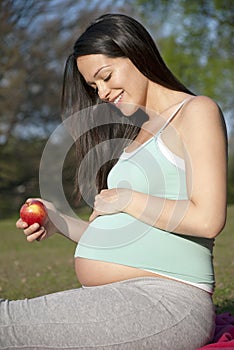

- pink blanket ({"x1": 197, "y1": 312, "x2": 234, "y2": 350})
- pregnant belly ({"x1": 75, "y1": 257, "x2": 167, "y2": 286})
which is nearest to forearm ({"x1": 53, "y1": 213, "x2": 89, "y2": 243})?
pregnant belly ({"x1": 75, "y1": 257, "x2": 167, "y2": 286})

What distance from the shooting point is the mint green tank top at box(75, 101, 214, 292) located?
319 cm

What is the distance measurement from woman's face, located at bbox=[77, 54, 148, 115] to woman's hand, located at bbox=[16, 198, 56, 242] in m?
0.65

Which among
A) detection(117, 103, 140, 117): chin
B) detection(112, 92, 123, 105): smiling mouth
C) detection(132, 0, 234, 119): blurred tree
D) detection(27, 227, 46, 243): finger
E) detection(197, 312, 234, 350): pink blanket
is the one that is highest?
detection(112, 92, 123, 105): smiling mouth

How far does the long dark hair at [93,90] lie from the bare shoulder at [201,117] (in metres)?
0.36

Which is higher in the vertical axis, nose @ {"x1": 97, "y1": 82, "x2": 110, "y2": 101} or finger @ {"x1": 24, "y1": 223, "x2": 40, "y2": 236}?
nose @ {"x1": 97, "y1": 82, "x2": 110, "y2": 101}

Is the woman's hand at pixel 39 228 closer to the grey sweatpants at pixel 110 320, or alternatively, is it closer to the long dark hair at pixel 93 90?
the long dark hair at pixel 93 90

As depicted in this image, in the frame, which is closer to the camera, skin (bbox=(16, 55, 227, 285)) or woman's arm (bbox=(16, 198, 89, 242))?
skin (bbox=(16, 55, 227, 285))

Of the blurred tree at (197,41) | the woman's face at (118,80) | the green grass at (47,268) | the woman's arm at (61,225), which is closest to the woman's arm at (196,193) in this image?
the woman's face at (118,80)

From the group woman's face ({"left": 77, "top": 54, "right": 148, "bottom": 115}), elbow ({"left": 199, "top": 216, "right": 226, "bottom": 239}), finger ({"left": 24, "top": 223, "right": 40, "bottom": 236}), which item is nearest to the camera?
elbow ({"left": 199, "top": 216, "right": 226, "bottom": 239})

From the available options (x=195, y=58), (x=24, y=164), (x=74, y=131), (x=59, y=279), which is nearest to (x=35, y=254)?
(x=59, y=279)

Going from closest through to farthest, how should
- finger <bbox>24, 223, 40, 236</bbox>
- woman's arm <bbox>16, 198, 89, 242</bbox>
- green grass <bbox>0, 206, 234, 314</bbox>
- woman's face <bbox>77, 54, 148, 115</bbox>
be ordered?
woman's face <bbox>77, 54, 148, 115</bbox> < finger <bbox>24, 223, 40, 236</bbox> < woman's arm <bbox>16, 198, 89, 242</bbox> < green grass <bbox>0, 206, 234, 314</bbox>

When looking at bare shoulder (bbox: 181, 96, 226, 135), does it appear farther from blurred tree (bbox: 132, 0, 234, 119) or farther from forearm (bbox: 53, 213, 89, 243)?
blurred tree (bbox: 132, 0, 234, 119)

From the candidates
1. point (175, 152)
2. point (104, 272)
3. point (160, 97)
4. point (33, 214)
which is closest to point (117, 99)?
point (160, 97)

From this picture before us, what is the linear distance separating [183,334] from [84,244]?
67cm
